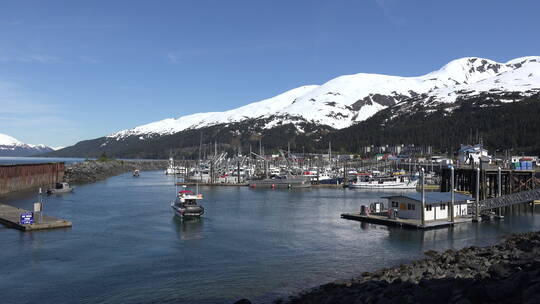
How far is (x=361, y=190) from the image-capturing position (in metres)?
91.8

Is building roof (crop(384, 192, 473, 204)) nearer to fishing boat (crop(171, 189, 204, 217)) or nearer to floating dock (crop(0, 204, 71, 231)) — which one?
fishing boat (crop(171, 189, 204, 217))

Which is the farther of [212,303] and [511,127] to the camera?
[511,127]

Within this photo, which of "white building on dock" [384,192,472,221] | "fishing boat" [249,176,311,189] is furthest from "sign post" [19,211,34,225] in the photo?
"fishing boat" [249,176,311,189]

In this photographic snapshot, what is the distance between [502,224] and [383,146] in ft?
501

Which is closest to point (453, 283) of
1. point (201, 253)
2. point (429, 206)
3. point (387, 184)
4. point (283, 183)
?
point (201, 253)

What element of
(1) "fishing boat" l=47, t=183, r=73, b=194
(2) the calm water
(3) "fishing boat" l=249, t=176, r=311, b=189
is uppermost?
(3) "fishing boat" l=249, t=176, r=311, b=189

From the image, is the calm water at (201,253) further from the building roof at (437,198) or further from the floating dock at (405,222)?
the building roof at (437,198)

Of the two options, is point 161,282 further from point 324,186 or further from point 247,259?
point 324,186

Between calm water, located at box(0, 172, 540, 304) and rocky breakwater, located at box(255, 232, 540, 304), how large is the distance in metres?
3.58

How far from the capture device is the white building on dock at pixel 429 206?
1695 inches

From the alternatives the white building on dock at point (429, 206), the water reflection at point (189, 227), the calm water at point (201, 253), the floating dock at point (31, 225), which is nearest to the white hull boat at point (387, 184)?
the calm water at point (201, 253)

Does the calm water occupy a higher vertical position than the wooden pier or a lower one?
lower

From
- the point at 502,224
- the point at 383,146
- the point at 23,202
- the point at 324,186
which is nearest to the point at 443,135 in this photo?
the point at 383,146

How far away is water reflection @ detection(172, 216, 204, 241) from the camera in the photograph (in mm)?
39906
